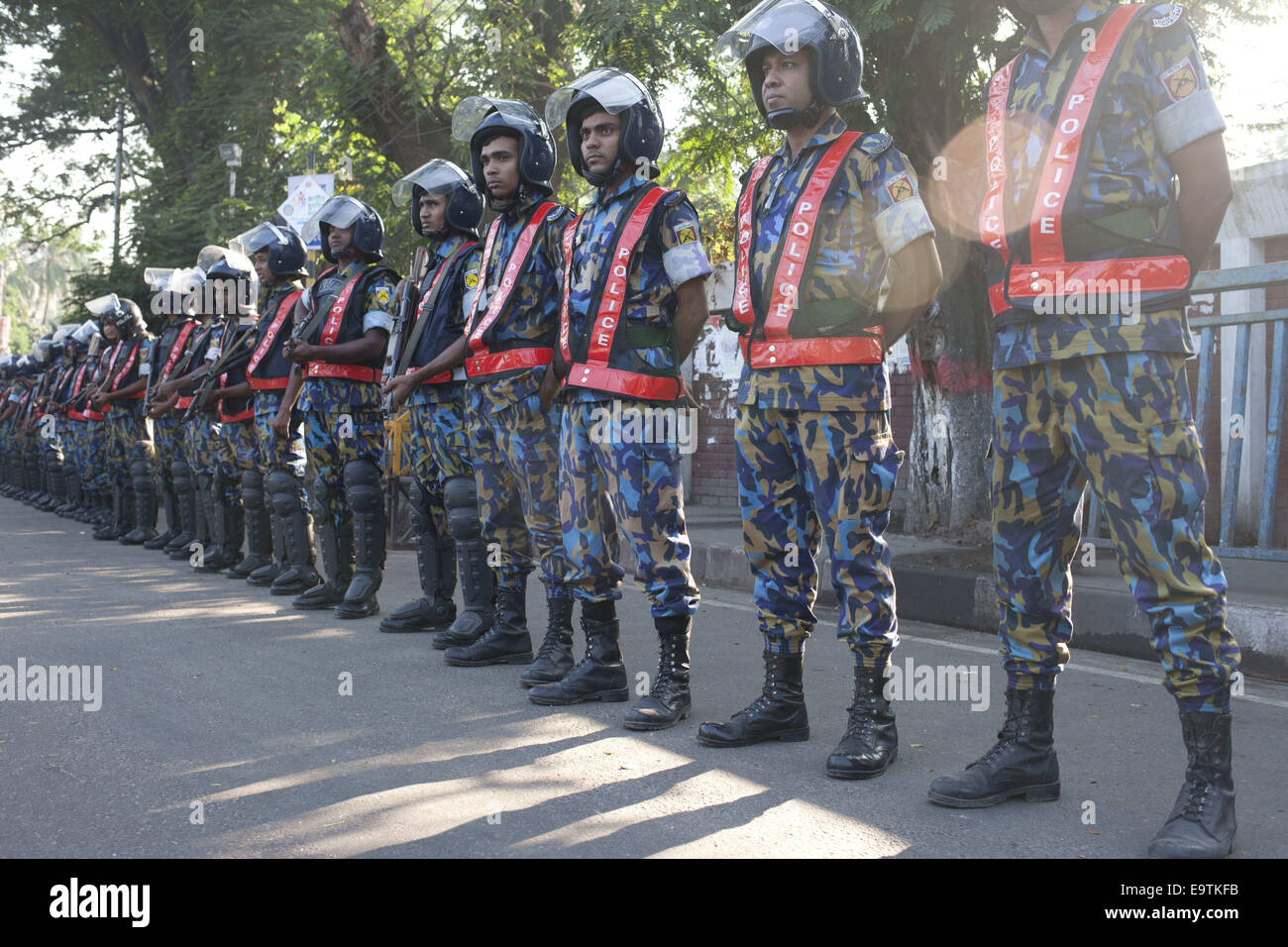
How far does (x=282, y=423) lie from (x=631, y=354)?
370 centimetres

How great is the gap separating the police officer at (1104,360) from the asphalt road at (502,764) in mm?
301

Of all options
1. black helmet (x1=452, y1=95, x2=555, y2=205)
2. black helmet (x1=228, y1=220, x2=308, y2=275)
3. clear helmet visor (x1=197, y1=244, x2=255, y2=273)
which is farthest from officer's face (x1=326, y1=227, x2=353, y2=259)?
clear helmet visor (x1=197, y1=244, x2=255, y2=273)

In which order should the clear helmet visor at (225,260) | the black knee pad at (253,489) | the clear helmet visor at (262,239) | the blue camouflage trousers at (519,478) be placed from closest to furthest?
the blue camouflage trousers at (519,478) < the clear helmet visor at (262,239) < the black knee pad at (253,489) < the clear helmet visor at (225,260)

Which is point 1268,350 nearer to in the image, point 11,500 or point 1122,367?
point 1122,367

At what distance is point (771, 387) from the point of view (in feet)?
12.7

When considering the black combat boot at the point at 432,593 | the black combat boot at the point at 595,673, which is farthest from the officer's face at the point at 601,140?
the black combat boot at the point at 432,593

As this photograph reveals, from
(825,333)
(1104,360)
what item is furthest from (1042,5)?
(825,333)

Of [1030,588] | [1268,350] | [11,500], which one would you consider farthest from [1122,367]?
[11,500]

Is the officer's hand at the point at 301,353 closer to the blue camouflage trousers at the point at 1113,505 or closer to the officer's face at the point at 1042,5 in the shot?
the blue camouflage trousers at the point at 1113,505

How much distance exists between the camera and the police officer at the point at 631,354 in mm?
4410

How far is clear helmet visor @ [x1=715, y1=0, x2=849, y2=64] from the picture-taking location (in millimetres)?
3816

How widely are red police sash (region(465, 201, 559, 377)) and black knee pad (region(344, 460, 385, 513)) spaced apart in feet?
5.39

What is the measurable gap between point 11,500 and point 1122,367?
20.4 metres
